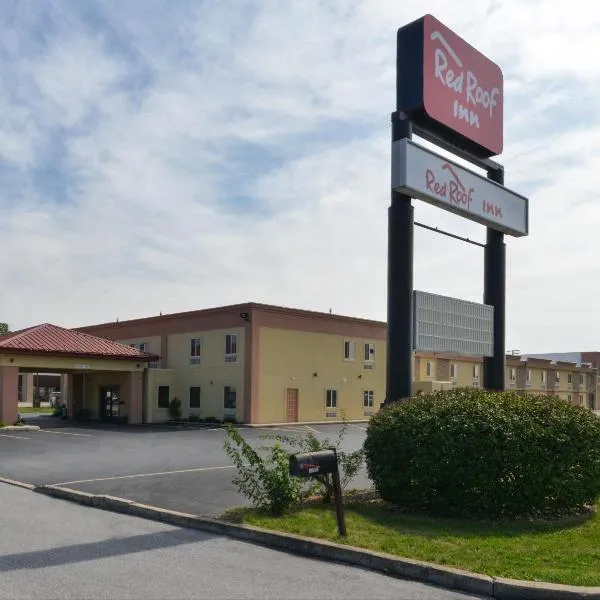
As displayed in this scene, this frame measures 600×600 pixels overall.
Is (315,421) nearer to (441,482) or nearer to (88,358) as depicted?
(88,358)

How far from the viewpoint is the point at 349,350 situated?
41.0 metres

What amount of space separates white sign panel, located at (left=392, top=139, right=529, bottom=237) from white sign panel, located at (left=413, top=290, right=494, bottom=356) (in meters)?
1.85

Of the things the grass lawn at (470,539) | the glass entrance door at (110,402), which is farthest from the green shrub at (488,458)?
the glass entrance door at (110,402)

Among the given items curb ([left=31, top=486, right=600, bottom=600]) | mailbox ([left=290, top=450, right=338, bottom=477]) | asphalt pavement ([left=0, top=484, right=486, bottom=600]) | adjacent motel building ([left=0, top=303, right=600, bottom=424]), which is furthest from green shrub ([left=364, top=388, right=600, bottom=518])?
adjacent motel building ([left=0, top=303, right=600, bottom=424])

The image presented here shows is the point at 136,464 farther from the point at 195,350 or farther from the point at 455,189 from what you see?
the point at 195,350

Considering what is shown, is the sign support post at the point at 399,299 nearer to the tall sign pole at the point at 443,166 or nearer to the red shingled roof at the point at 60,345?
the tall sign pole at the point at 443,166

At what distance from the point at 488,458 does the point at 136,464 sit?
10582 mm

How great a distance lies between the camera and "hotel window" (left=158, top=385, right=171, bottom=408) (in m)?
38.7

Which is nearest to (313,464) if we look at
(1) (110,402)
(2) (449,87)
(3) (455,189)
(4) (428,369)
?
(3) (455,189)

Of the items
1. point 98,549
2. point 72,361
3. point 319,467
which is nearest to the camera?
point 98,549

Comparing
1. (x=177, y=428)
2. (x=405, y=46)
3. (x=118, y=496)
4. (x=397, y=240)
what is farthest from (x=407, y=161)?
→ (x=177, y=428)

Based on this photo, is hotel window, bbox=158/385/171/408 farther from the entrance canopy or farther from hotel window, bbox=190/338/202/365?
hotel window, bbox=190/338/202/365

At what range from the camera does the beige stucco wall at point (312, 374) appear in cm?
3612

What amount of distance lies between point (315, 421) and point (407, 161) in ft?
90.5
